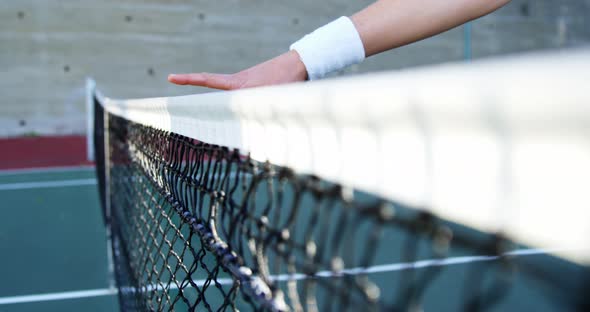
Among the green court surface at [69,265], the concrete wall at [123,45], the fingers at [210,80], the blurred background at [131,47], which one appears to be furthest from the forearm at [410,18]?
the concrete wall at [123,45]

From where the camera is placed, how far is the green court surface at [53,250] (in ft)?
9.27

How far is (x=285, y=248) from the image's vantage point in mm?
702

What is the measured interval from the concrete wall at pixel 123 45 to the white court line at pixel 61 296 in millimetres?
6818

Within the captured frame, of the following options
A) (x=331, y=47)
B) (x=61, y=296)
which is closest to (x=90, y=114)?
(x=61, y=296)

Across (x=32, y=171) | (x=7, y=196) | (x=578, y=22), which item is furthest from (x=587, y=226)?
(x=578, y=22)

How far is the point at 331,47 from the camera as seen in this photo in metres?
1.20

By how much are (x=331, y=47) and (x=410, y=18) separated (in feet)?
0.45

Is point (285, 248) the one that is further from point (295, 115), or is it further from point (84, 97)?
point (84, 97)

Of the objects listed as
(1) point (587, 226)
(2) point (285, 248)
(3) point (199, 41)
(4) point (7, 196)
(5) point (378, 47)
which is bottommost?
(4) point (7, 196)

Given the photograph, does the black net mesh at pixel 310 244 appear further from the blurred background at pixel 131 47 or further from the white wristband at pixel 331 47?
the blurred background at pixel 131 47

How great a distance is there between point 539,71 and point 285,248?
46cm

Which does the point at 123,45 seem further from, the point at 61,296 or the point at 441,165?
the point at 441,165

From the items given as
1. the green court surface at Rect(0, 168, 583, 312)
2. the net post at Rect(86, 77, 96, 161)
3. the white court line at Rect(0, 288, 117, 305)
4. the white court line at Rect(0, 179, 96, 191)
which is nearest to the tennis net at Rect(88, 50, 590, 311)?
the green court surface at Rect(0, 168, 583, 312)

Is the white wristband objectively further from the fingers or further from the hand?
the fingers
